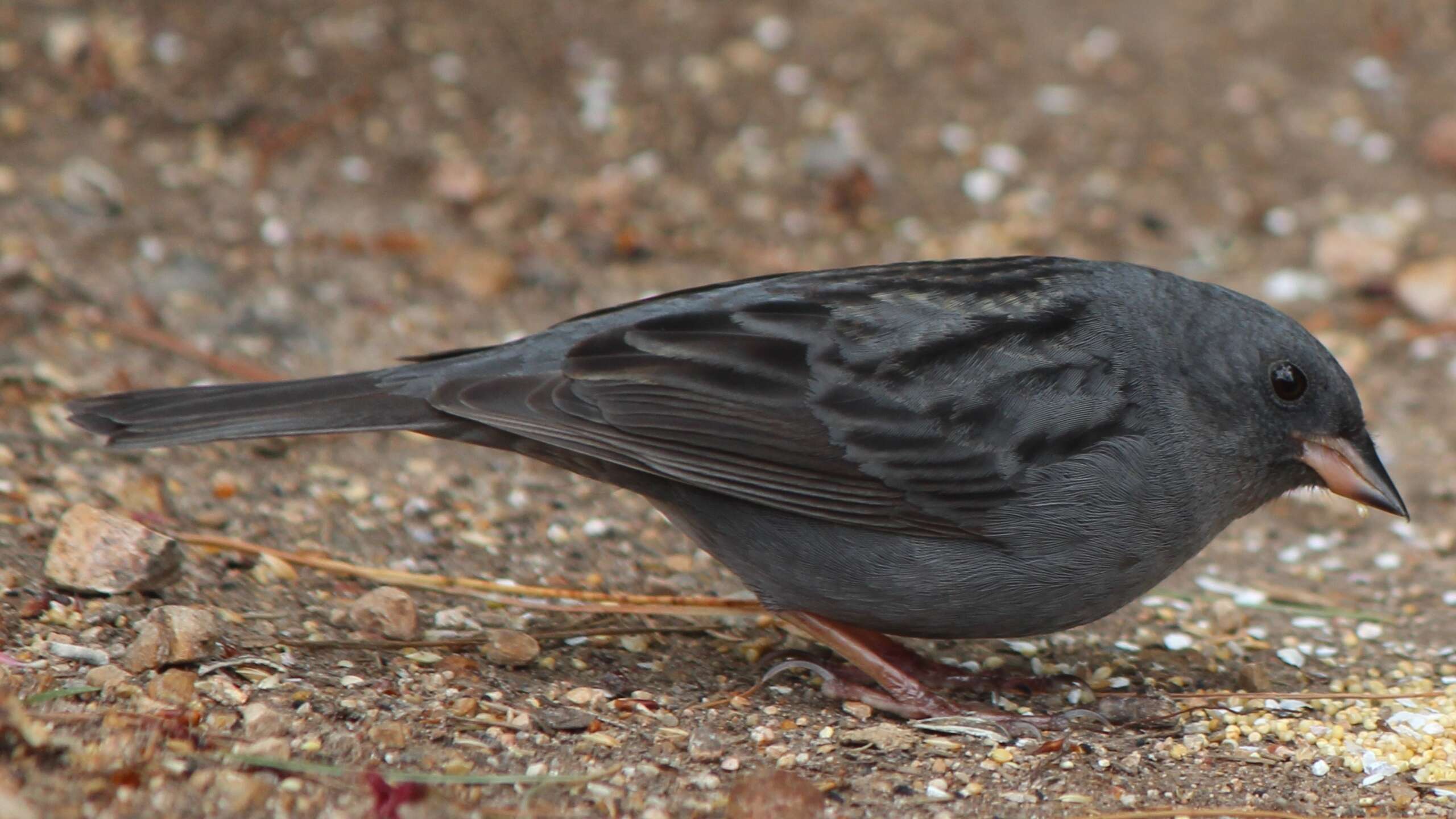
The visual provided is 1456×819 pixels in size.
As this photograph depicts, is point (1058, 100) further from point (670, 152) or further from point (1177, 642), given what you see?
point (1177, 642)

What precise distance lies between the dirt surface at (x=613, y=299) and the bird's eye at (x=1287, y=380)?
72cm

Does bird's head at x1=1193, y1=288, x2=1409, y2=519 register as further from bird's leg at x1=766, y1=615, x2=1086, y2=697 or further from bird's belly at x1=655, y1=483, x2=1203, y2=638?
bird's leg at x1=766, y1=615, x2=1086, y2=697

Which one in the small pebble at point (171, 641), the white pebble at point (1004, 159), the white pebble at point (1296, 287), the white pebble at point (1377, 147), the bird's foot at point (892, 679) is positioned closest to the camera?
the small pebble at point (171, 641)

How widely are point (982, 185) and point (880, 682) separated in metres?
3.55

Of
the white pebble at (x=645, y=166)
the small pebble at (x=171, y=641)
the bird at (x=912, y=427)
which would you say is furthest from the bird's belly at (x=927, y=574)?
the white pebble at (x=645, y=166)

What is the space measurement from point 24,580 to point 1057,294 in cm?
255

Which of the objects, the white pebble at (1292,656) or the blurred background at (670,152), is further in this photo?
the blurred background at (670,152)

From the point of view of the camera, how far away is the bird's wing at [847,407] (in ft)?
12.3

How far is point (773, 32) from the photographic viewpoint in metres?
7.55

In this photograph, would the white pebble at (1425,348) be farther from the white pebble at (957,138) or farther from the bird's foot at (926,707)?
the bird's foot at (926,707)

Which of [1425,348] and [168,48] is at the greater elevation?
[168,48]

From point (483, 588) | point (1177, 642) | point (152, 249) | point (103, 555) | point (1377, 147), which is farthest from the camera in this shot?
point (1377, 147)

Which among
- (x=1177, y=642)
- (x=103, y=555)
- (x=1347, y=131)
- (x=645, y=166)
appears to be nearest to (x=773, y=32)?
(x=645, y=166)

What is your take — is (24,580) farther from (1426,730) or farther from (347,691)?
(1426,730)
